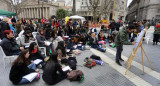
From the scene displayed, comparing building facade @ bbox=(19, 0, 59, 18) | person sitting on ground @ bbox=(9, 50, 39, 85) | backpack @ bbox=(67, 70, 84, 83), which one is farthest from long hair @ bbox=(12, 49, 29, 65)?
building facade @ bbox=(19, 0, 59, 18)

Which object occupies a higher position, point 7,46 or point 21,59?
point 7,46

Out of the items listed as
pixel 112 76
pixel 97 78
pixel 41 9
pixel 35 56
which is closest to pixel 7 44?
pixel 35 56

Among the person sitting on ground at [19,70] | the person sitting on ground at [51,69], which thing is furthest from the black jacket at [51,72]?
the person sitting on ground at [19,70]

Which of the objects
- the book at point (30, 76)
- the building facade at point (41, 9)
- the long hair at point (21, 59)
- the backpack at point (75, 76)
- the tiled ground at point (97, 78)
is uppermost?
the building facade at point (41, 9)

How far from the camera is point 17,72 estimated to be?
3.03 meters

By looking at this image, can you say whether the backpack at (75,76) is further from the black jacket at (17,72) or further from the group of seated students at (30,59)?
the black jacket at (17,72)

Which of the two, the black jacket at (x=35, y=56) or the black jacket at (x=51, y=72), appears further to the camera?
the black jacket at (x=35, y=56)

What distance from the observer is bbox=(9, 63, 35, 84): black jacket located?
2.98m

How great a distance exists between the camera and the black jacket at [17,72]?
2.98 metres

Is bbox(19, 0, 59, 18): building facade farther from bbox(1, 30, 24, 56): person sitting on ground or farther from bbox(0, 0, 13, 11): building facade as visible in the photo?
bbox(1, 30, 24, 56): person sitting on ground

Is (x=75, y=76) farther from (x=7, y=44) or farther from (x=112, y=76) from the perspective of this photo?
(x=7, y=44)

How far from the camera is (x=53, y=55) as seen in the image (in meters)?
3.09

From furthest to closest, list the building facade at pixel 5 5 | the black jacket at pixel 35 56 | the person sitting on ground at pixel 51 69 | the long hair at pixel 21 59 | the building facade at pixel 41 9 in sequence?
the building facade at pixel 41 9 → the building facade at pixel 5 5 → the black jacket at pixel 35 56 → the person sitting on ground at pixel 51 69 → the long hair at pixel 21 59

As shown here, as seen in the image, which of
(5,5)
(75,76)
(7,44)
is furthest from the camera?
(5,5)
